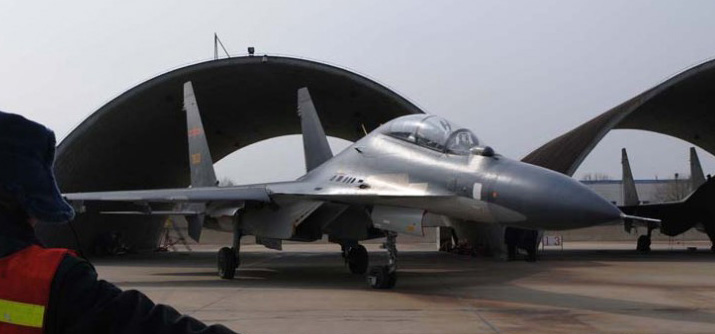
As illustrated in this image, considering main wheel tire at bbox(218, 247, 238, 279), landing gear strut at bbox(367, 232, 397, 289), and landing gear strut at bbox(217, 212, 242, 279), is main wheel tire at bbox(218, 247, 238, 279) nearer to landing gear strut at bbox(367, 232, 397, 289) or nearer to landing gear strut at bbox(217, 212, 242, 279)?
landing gear strut at bbox(217, 212, 242, 279)

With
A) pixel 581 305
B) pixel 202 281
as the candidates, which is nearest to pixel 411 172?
pixel 581 305

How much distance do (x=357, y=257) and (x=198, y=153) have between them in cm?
599

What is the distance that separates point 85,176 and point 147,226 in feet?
22.6

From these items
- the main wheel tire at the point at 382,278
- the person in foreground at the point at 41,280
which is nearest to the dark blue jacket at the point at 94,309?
the person in foreground at the point at 41,280

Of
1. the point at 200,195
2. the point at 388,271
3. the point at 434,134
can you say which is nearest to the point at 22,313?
the point at 434,134

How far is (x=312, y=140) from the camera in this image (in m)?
16.3

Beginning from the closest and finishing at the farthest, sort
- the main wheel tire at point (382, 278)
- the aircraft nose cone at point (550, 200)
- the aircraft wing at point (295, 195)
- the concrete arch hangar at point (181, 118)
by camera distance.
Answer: the aircraft nose cone at point (550, 200), the aircraft wing at point (295, 195), the main wheel tire at point (382, 278), the concrete arch hangar at point (181, 118)

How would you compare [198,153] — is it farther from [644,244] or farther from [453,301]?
[644,244]

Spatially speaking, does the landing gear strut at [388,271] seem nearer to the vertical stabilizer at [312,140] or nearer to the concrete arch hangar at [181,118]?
the vertical stabilizer at [312,140]

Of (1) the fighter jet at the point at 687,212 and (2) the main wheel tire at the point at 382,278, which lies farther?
(1) the fighter jet at the point at 687,212

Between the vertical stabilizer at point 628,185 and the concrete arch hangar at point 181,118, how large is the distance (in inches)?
446

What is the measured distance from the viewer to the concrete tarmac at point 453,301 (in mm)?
7734

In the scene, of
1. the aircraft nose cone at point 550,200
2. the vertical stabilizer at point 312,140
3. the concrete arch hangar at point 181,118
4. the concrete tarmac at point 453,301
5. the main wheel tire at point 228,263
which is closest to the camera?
the concrete tarmac at point 453,301

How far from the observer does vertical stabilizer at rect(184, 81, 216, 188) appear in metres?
18.7
